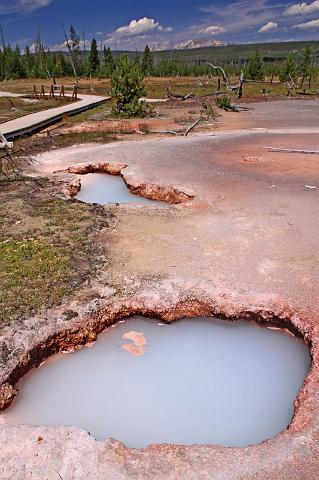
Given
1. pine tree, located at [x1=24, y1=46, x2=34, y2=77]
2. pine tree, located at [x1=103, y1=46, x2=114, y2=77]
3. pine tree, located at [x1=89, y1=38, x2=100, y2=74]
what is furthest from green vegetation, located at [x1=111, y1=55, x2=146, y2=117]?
pine tree, located at [x1=89, y1=38, x2=100, y2=74]

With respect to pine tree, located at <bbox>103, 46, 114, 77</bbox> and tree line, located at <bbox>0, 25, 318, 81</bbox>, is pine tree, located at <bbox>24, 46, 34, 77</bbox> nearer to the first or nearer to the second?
tree line, located at <bbox>0, 25, 318, 81</bbox>

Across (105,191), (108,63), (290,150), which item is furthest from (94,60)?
(105,191)

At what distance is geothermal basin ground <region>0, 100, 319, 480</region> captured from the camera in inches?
162

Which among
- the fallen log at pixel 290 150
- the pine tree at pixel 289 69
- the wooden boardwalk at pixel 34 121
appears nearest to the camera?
the fallen log at pixel 290 150

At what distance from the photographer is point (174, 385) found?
5.42 m

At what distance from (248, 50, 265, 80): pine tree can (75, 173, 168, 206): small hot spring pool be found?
45674 mm

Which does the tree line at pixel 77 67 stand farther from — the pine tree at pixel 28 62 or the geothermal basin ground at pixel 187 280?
the geothermal basin ground at pixel 187 280

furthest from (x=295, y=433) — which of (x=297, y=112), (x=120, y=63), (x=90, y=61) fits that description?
(x=90, y=61)

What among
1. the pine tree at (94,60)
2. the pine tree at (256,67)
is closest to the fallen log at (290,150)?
the pine tree at (256,67)

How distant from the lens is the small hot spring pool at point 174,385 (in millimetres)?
4820

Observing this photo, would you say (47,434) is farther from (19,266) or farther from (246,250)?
(246,250)

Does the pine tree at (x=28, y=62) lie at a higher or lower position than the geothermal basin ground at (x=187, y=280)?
higher

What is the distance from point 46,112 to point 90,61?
47.3 m

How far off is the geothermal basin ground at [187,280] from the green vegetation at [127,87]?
10.3 meters
